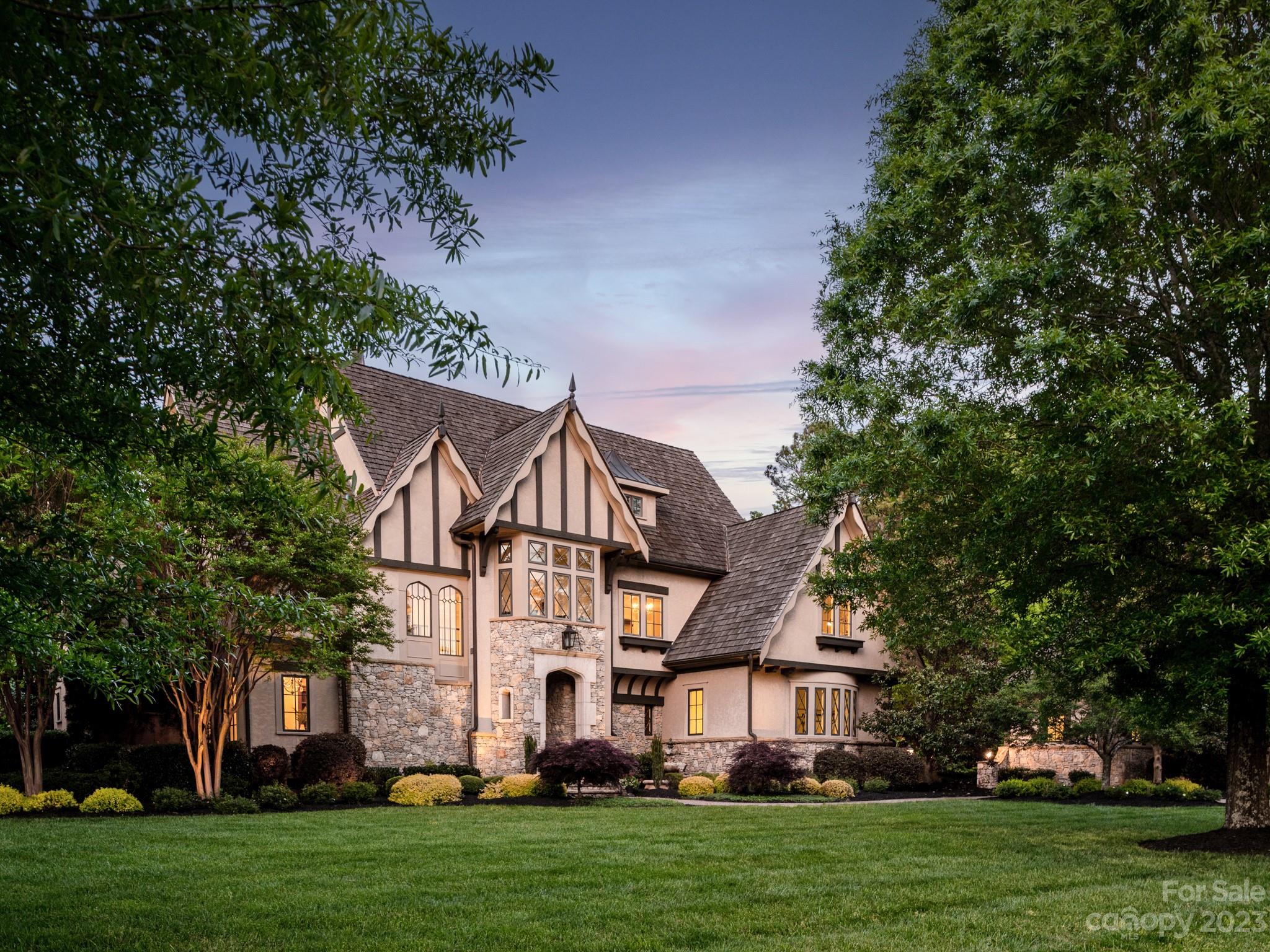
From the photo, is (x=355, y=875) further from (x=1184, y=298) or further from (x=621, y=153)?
Answer: (x=1184, y=298)

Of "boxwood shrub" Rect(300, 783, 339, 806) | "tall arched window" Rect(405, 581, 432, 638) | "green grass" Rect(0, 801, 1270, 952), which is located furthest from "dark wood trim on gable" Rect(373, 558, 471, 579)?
"green grass" Rect(0, 801, 1270, 952)

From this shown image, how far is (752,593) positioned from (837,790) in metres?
6.85

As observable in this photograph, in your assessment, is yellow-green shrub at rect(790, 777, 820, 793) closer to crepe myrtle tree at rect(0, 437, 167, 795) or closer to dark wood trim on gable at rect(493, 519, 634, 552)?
dark wood trim on gable at rect(493, 519, 634, 552)

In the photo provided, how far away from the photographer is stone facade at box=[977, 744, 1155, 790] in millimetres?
28219

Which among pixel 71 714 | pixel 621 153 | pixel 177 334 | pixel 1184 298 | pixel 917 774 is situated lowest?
pixel 917 774

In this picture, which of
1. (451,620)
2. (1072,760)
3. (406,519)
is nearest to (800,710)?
(1072,760)

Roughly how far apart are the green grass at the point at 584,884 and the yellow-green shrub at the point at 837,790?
8.41 m

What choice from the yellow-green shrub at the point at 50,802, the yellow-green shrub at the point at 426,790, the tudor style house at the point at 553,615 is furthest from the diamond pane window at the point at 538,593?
the yellow-green shrub at the point at 50,802

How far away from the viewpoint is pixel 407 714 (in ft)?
79.7

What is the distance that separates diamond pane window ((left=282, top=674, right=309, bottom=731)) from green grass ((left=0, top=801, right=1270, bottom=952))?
750 cm

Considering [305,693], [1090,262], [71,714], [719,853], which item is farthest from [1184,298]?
[71,714]

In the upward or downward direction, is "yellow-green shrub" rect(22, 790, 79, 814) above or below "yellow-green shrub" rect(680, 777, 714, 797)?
above

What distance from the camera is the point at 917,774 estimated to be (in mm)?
27516

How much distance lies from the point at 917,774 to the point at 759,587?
21.5ft
